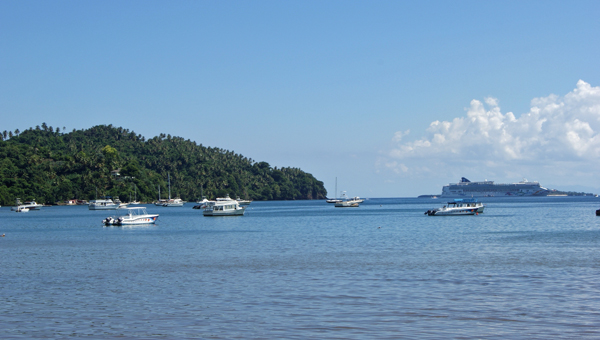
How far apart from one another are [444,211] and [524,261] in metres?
78.3

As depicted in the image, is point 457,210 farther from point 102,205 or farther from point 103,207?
point 102,205

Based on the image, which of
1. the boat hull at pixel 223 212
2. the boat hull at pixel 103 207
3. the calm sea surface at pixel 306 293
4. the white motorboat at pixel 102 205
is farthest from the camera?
the white motorboat at pixel 102 205

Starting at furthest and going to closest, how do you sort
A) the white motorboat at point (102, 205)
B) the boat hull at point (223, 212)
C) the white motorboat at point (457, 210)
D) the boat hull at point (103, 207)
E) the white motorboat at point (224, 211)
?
the white motorboat at point (102, 205)
the boat hull at point (103, 207)
the white motorboat at point (224, 211)
the boat hull at point (223, 212)
the white motorboat at point (457, 210)

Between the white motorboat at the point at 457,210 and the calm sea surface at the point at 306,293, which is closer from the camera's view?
the calm sea surface at the point at 306,293

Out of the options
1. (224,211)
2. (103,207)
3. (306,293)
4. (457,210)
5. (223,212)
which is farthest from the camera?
(103,207)

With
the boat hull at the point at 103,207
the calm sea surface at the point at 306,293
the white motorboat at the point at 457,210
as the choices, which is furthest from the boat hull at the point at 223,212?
the boat hull at the point at 103,207

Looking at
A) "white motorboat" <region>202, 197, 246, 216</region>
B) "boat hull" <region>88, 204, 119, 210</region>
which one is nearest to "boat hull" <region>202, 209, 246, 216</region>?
"white motorboat" <region>202, 197, 246, 216</region>

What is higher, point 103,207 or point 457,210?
point 103,207

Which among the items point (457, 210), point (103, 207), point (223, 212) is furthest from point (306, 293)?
point (103, 207)

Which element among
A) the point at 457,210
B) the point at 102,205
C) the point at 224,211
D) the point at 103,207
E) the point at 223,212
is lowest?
the point at 457,210

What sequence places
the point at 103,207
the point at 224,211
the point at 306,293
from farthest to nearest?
1. the point at 103,207
2. the point at 224,211
3. the point at 306,293

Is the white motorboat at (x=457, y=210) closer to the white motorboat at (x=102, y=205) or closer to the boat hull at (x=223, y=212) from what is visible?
the boat hull at (x=223, y=212)

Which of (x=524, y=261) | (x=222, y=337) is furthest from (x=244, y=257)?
(x=222, y=337)

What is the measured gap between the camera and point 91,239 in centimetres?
6406
